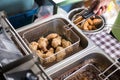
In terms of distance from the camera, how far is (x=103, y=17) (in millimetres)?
1321

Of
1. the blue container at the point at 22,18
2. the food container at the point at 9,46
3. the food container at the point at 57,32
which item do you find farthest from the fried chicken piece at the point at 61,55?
the blue container at the point at 22,18

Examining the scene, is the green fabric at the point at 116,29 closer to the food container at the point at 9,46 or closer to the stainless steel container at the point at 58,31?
the stainless steel container at the point at 58,31

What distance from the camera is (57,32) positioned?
4.07ft

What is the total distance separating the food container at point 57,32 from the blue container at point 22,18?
128 millimetres

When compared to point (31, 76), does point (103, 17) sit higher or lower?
lower

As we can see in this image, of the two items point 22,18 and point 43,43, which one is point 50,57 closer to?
point 43,43

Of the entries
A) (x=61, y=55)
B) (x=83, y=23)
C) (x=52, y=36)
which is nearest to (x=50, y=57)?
(x=61, y=55)

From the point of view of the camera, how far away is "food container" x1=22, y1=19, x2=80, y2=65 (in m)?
1.06

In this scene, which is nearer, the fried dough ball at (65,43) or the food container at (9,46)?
the food container at (9,46)

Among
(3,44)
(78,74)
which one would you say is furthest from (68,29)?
(3,44)

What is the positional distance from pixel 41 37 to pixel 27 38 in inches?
3.0

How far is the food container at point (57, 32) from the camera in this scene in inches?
41.8

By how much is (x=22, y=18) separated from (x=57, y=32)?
0.72 ft

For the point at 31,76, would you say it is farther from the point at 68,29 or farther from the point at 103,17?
the point at 103,17
